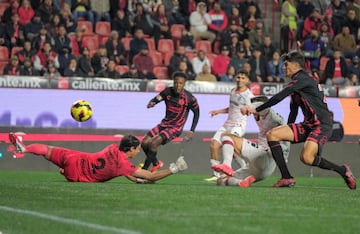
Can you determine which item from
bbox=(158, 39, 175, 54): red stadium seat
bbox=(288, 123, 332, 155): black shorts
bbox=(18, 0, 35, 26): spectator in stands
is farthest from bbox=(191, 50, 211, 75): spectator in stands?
bbox=(288, 123, 332, 155): black shorts

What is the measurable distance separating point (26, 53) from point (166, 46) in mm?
4359

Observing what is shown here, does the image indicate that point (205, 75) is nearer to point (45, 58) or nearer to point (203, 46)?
point (203, 46)

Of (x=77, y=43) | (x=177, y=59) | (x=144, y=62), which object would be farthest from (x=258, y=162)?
(x=77, y=43)

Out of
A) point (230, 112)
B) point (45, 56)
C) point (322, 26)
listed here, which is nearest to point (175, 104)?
point (230, 112)

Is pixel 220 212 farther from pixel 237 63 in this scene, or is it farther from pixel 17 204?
pixel 237 63

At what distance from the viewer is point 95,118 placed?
22.2 m

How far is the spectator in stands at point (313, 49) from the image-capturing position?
27062 millimetres

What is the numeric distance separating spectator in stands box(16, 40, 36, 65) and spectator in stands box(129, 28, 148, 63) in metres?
2.73

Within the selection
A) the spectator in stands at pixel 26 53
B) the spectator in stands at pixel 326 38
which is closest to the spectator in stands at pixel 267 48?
the spectator in stands at pixel 326 38

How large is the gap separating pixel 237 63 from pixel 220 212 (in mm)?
16247

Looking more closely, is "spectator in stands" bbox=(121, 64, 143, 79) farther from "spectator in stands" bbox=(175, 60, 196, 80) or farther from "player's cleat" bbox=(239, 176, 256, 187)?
"player's cleat" bbox=(239, 176, 256, 187)

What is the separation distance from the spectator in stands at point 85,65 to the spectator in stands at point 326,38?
7.29 m

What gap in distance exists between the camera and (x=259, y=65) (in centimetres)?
2589

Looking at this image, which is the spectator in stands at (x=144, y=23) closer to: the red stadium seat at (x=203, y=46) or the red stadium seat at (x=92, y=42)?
the red stadium seat at (x=203, y=46)
